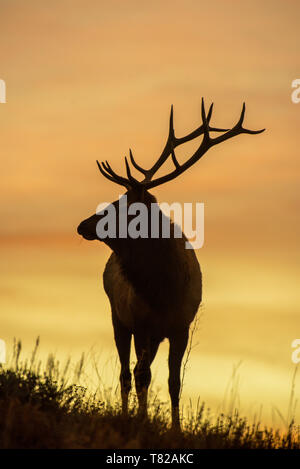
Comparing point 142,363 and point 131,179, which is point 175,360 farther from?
point 131,179

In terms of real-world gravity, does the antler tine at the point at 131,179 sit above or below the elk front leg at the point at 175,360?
above

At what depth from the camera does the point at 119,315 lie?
391 inches

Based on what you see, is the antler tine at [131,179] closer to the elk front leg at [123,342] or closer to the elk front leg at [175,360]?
the elk front leg at [175,360]

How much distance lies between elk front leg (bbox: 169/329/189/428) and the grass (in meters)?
1.82

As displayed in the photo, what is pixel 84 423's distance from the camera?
633 centimetres

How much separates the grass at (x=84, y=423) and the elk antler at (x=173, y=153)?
3.02 m

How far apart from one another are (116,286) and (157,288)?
3.16 ft

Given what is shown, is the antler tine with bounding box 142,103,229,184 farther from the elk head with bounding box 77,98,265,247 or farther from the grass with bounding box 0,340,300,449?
the grass with bounding box 0,340,300,449

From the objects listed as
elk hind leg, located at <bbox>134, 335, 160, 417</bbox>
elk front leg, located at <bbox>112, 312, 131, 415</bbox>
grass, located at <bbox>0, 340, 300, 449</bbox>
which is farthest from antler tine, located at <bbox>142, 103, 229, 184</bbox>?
grass, located at <bbox>0, 340, 300, 449</bbox>

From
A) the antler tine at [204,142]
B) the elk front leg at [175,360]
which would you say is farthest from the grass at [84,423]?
the antler tine at [204,142]

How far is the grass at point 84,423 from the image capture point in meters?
5.75

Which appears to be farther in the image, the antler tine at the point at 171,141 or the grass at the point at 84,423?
the antler tine at the point at 171,141
